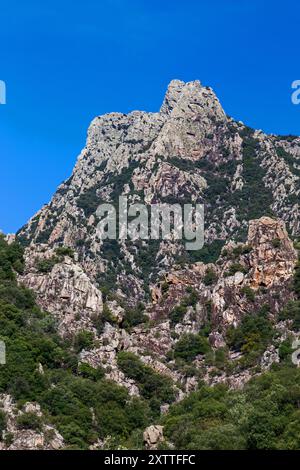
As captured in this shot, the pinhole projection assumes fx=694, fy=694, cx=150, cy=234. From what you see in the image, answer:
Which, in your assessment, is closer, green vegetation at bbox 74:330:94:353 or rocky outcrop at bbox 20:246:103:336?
green vegetation at bbox 74:330:94:353

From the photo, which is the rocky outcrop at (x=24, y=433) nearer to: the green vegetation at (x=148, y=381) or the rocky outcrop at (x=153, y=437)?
the rocky outcrop at (x=153, y=437)

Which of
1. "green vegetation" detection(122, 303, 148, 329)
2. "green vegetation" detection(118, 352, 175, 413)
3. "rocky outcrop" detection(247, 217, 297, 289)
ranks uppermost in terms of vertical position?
"rocky outcrop" detection(247, 217, 297, 289)

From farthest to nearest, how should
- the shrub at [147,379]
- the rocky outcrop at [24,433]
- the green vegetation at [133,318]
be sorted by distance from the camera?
the green vegetation at [133,318] < the shrub at [147,379] < the rocky outcrop at [24,433]

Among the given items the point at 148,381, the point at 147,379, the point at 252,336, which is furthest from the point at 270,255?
the point at 148,381

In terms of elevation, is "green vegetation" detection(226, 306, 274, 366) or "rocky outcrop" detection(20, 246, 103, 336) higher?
"rocky outcrop" detection(20, 246, 103, 336)

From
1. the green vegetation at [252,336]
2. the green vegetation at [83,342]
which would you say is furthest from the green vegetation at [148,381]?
the green vegetation at [252,336]

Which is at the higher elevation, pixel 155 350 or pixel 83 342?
pixel 155 350

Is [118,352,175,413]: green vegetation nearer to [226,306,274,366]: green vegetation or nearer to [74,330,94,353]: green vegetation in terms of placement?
[74,330,94,353]: green vegetation

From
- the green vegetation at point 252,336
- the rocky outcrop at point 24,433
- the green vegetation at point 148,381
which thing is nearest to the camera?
the rocky outcrop at point 24,433

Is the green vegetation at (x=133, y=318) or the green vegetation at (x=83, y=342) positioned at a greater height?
the green vegetation at (x=133, y=318)

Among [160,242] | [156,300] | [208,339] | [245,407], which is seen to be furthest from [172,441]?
[160,242]

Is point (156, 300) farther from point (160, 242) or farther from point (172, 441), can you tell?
point (160, 242)

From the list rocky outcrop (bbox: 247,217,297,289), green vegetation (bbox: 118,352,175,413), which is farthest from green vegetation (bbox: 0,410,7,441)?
rocky outcrop (bbox: 247,217,297,289)

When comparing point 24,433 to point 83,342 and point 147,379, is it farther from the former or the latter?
point 83,342
